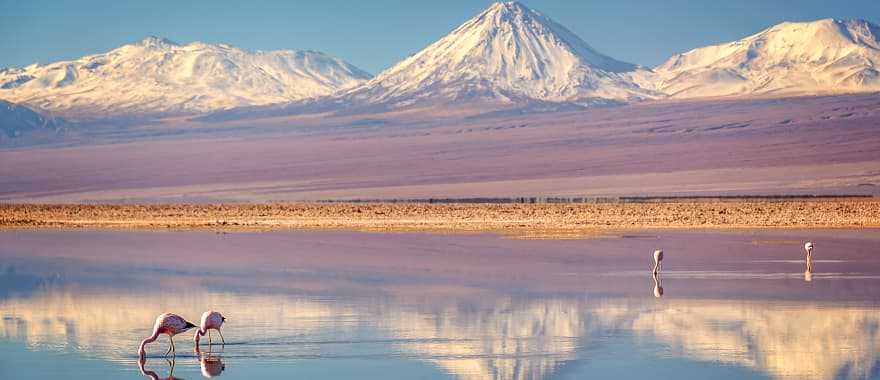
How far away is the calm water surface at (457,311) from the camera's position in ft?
41.5

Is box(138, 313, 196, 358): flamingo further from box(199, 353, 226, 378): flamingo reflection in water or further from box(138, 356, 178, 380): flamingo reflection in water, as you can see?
box(199, 353, 226, 378): flamingo reflection in water

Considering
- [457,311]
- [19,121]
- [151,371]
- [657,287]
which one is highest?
[19,121]

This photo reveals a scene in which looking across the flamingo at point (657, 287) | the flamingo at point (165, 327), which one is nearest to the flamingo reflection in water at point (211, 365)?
the flamingo at point (165, 327)

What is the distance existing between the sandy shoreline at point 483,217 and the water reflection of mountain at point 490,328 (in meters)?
16.1

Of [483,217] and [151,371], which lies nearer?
[151,371]

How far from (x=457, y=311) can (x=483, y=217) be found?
2692cm

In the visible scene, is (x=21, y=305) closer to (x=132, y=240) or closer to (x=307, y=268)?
(x=307, y=268)

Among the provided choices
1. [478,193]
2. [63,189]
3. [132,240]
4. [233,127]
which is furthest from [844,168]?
[233,127]

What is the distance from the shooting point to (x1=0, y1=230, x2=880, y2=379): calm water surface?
12648 mm

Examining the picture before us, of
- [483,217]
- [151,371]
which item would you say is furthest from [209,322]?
[483,217]

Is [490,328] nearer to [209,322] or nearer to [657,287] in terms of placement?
[209,322]

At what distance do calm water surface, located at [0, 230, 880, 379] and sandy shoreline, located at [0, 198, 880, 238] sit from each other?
8.61 m

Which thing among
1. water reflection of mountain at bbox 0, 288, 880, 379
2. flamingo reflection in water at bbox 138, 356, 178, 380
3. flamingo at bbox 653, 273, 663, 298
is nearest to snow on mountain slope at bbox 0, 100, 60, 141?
flamingo at bbox 653, 273, 663, 298

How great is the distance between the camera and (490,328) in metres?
15.1
